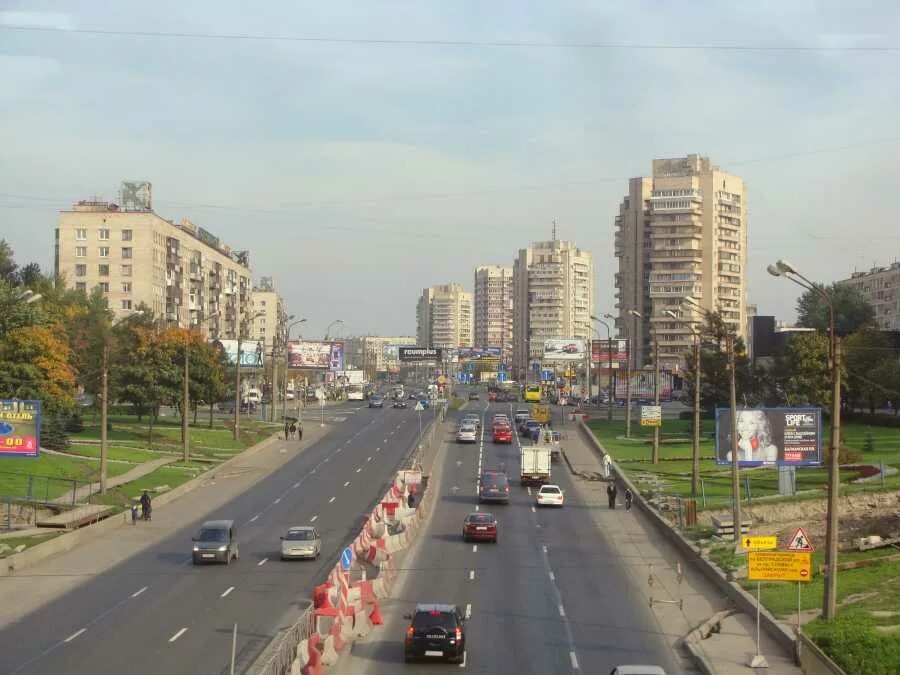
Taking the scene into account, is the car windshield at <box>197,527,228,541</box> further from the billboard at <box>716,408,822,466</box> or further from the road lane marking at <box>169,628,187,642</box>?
the billboard at <box>716,408,822,466</box>

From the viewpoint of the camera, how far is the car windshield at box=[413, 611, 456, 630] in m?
25.8

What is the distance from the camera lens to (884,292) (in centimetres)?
18612

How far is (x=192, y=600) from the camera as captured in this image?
33.7 metres

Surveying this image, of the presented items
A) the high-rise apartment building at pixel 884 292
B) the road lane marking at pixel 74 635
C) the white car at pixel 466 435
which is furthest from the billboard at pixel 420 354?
the road lane marking at pixel 74 635

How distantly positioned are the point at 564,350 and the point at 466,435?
221ft

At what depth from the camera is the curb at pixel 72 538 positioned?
127 ft

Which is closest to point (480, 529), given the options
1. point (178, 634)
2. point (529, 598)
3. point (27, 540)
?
point (529, 598)

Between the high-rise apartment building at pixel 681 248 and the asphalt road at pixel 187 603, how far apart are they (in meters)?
130

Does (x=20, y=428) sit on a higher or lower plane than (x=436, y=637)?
higher

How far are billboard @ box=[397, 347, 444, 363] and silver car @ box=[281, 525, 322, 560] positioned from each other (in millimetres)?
124317

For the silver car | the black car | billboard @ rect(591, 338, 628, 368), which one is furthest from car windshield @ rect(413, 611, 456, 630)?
billboard @ rect(591, 338, 628, 368)

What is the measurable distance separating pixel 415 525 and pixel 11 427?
17.6 meters

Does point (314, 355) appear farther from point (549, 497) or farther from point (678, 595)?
point (678, 595)

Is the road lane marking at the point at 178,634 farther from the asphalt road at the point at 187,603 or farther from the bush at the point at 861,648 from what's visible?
the bush at the point at 861,648
